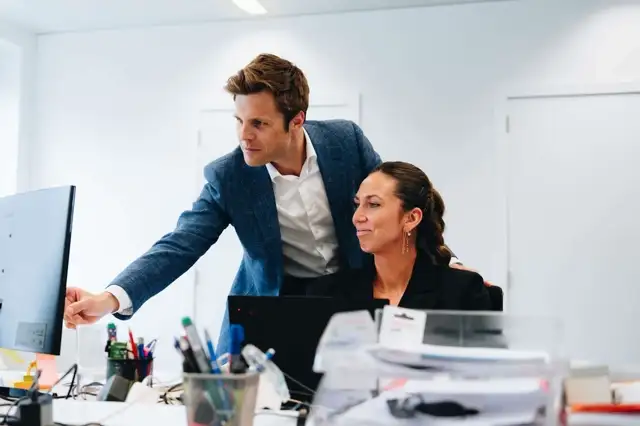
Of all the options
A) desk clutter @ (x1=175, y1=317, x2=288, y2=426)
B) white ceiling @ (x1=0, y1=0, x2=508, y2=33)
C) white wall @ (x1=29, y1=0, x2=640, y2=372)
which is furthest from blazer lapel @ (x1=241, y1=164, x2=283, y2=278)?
white ceiling @ (x1=0, y1=0, x2=508, y2=33)

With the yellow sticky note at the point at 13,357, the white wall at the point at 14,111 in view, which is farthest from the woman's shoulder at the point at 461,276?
the white wall at the point at 14,111

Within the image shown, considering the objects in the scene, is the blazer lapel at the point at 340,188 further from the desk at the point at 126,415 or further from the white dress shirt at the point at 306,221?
the desk at the point at 126,415

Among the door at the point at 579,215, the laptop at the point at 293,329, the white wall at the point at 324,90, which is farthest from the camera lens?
the white wall at the point at 324,90

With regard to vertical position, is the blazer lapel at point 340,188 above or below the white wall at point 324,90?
below

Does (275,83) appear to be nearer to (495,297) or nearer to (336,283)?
(336,283)

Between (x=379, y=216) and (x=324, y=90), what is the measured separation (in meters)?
A: 2.30

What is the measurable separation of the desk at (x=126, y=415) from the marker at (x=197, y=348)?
0.20m

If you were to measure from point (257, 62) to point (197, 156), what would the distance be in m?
2.44

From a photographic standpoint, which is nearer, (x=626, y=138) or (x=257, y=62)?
(x=257, y=62)

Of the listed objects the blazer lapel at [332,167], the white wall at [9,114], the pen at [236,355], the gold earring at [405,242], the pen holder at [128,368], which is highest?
the white wall at [9,114]

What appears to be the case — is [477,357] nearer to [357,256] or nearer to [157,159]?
[357,256]

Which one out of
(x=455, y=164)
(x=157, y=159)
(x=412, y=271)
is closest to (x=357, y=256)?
(x=412, y=271)

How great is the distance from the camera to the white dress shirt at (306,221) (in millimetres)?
1884

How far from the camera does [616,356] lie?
3475 millimetres
